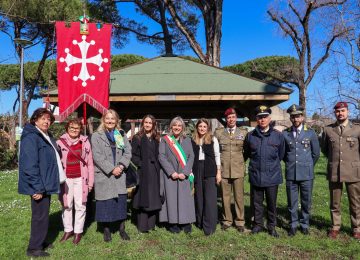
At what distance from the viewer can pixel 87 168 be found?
4.99 m

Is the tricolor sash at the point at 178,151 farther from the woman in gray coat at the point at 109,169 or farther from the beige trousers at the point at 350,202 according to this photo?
the beige trousers at the point at 350,202

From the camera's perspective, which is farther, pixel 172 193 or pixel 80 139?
pixel 172 193

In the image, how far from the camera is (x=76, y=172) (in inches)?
193

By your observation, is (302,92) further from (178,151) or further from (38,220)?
(38,220)

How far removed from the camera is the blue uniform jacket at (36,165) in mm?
4207

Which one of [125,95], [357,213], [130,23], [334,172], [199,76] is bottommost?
[357,213]

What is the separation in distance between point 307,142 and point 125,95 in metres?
3.35

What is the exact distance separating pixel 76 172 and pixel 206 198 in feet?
6.72

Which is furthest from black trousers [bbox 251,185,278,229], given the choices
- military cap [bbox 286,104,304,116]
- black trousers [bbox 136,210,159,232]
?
black trousers [bbox 136,210,159,232]

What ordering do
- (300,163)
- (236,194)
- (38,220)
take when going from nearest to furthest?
(38,220), (300,163), (236,194)

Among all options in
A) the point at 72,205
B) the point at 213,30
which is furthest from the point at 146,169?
the point at 213,30

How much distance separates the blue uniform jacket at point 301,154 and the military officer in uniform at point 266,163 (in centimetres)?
13

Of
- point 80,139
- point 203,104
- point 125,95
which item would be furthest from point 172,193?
point 203,104

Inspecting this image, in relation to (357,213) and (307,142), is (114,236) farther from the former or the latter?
(357,213)
